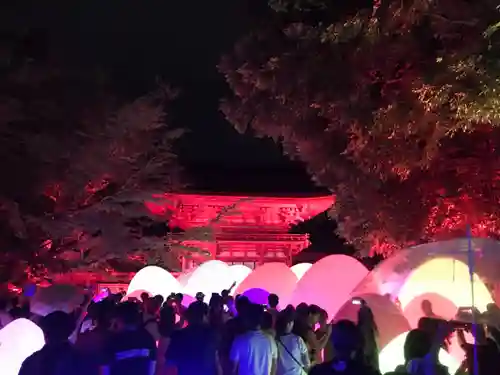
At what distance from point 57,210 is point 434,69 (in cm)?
964

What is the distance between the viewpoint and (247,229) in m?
19.8

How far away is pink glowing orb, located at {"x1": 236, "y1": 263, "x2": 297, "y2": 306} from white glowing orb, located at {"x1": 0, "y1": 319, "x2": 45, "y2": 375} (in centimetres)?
447

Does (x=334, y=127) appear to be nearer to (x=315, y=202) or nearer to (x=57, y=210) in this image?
(x=57, y=210)

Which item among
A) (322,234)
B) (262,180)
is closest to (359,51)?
(262,180)

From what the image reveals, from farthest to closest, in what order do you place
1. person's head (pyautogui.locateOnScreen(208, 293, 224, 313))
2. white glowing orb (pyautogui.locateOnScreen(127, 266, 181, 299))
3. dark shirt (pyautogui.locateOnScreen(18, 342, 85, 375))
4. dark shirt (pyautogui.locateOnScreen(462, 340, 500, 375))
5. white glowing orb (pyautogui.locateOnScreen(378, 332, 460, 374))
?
white glowing orb (pyautogui.locateOnScreen(127, 266, 181, 299)) → person's head (pyautogui.locateOnScreen(208, 293, 224, 313)) → white glowing orb (pyautogui.locateOnScreen(378, 332, 460, 374)) → dark shirt (pyautogui.locateOnScreen(462, 340, 500, 375)) → dark shirt (pyautogui.locateOnScreen(18, 342, 85, 375))

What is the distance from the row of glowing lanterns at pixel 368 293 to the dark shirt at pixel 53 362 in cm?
128

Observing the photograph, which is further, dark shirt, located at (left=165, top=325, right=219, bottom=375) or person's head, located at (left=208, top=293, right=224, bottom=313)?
person's head, located at (left=208, top=293, right=224, bottom=313)

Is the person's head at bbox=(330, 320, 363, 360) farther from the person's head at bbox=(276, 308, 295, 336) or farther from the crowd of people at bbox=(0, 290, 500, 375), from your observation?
the person's head at bbox=(276, 308, 295, 336)

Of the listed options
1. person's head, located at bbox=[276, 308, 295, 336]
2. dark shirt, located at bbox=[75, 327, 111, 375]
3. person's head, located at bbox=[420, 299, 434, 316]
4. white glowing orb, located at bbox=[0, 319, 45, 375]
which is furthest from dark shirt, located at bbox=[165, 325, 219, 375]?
person's head, located at bbox=[420, 299, 434, 316]

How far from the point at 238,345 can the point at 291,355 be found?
28.2 inches

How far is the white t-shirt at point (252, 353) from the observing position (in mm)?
5543

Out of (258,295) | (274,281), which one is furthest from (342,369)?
(274,281)

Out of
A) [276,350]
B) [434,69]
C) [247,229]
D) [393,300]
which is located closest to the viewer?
[276,350]

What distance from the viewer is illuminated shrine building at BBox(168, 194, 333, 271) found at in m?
19.2
